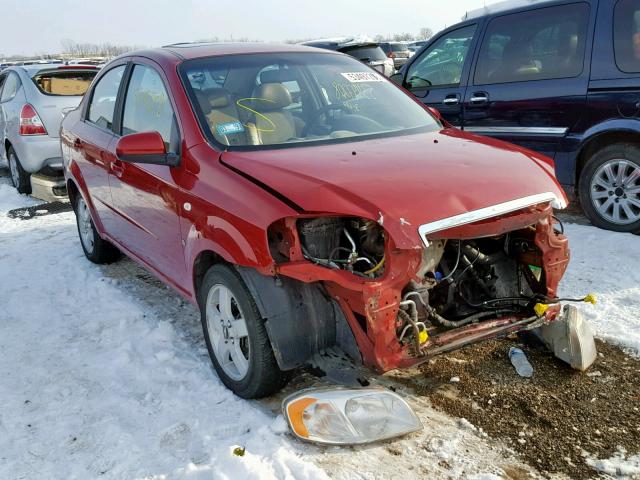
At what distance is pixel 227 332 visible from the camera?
10.3 ft

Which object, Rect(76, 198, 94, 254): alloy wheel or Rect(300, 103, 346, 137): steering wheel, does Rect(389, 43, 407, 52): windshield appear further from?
Rect(300, 103, 346, 137): steering wheel

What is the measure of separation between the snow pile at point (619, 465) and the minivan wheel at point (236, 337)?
144 cm

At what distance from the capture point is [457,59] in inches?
252

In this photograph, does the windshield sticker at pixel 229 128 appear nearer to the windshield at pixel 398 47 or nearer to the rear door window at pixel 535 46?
the rear door window at pixel 535 46

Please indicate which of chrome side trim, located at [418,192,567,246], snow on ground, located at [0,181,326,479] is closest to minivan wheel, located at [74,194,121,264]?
snow on ground, located at [0,181,326,479]

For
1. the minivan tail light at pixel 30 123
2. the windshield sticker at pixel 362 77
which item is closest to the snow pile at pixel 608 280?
the windshield sticker at pixel 362 77

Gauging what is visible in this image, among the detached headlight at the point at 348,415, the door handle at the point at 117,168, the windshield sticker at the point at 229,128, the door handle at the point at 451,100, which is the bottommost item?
the detached headlight at the point at 348,415

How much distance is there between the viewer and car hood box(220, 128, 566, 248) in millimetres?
2539

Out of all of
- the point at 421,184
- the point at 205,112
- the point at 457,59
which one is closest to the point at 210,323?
the point at 205,112

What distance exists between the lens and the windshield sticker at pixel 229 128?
330cm

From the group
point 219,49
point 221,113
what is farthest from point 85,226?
point 221,113

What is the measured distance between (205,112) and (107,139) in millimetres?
1333

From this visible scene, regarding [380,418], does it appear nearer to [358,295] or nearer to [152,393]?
[358,295]

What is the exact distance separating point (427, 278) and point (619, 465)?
1114mm
